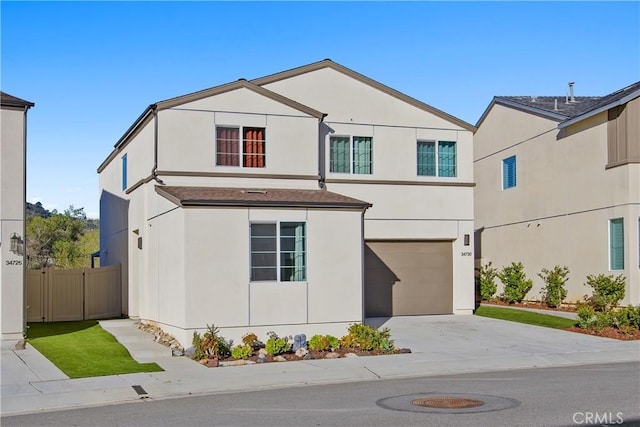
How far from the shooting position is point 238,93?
78.8ft

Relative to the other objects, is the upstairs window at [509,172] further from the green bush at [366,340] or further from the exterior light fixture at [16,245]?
the exterior light fixture at [16,245]

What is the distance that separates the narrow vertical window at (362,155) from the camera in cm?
2671

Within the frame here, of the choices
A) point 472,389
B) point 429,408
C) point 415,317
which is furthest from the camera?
point 415,317

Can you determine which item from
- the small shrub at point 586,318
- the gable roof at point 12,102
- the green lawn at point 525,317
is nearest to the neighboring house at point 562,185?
the green lawn at point 525,317

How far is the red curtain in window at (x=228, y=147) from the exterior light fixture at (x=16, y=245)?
622 cm

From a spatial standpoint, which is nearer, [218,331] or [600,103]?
[218,331]

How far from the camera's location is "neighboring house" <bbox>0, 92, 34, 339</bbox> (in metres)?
20.2

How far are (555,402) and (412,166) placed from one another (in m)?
15.6

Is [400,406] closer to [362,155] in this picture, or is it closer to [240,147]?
[240,147]

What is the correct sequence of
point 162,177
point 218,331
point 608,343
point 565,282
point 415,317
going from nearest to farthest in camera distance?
point 218,331
point 608,343
point 162,177
point 415,317
point 565,282

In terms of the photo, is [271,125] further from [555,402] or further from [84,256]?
[84,256]

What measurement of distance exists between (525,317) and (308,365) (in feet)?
36.7

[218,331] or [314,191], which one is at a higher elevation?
[314,191]

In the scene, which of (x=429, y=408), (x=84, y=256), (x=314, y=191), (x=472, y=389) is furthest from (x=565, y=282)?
(x=84, y=256)
